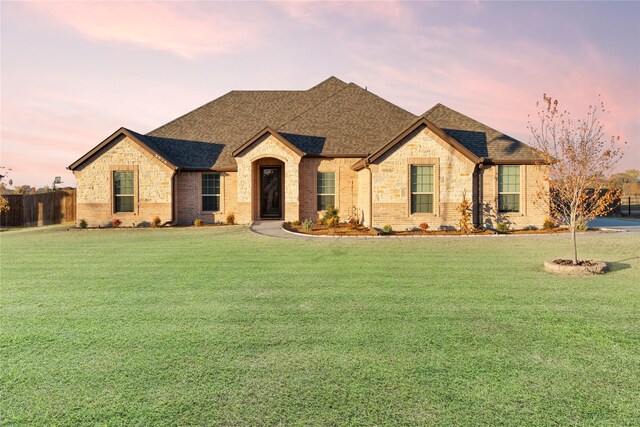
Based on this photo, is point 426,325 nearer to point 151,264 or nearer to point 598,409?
point 598,409

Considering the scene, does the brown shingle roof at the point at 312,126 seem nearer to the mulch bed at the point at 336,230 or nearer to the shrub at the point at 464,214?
the shrub at the point at 464,214

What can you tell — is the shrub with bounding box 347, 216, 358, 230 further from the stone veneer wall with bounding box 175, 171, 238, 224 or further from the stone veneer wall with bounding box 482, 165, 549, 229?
the stone veneer wall with bounding box 175, 171, 238, 224

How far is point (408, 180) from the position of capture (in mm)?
18828

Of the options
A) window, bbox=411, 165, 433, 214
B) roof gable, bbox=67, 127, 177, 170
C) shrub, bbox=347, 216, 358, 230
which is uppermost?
roof gable, bbox=67, 127, 177, 170

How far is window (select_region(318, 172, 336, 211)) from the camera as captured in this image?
72.1 ft

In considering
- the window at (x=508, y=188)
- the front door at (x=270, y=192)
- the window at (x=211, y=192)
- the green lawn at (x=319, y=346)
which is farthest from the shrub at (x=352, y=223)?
the green lawn at (x=319, y=346)

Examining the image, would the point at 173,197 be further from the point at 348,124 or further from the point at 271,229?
the point at 348,124

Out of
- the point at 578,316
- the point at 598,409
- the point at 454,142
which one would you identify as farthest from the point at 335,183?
the point at 598,409

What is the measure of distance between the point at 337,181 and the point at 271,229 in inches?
204

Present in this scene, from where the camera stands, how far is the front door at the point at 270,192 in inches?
932

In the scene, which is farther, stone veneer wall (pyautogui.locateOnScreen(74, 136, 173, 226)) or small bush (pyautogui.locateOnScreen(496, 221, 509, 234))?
stone veneer wall (pyautogui.locateOnScreen(74, 136, 173, 226))

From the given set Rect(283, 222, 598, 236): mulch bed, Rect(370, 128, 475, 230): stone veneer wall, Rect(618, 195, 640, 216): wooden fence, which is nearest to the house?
Rect(370, 128, 475, 230): stone veneer wall

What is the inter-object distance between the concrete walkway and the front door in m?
1.69

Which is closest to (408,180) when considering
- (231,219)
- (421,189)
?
(421,189)
